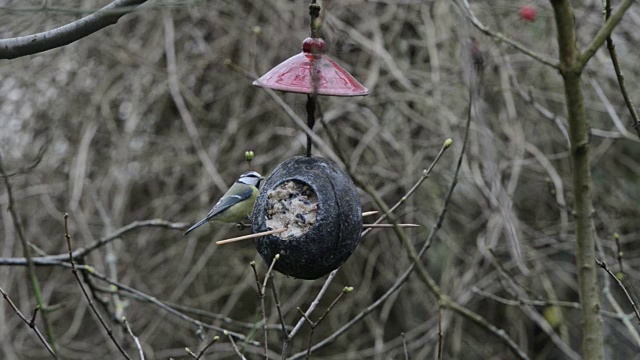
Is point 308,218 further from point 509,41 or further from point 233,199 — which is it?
point 509,41

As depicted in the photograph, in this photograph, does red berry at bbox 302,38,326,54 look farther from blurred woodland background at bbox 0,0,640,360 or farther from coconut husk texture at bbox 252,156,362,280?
blurred woodland background at bbox 0,0,640,360

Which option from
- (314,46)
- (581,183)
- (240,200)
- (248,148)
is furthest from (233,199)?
(248,148)

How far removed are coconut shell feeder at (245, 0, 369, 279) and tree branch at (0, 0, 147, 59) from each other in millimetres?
347

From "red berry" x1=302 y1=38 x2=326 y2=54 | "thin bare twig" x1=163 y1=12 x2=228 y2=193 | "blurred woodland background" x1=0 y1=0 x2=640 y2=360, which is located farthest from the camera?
"blurred woodland background" x1=0 y1=0 x2=640 y2=360

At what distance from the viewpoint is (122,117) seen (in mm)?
3863

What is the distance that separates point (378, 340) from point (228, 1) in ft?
5.75

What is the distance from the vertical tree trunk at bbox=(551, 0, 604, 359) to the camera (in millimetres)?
1201

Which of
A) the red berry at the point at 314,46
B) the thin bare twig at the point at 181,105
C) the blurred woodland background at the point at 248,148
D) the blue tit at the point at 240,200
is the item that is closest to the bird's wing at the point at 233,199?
the blue tit at the point at 240,200

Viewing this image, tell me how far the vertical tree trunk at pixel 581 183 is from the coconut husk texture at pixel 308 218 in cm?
69

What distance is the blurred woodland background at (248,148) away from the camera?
12.1ft

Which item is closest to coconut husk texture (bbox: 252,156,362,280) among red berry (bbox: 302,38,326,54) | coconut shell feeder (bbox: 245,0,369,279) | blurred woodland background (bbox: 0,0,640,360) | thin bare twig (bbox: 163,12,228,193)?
coconut shell feeder (bbox: 245,0,369,279)

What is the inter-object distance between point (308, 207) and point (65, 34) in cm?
65

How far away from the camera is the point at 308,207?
1.85m

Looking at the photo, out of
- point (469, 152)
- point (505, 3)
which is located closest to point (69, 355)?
point (469, 152)
